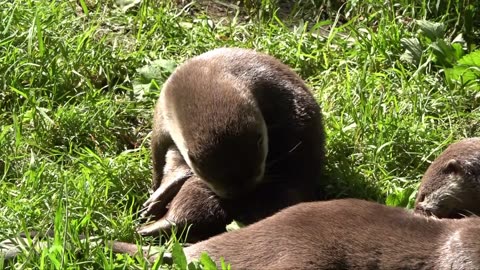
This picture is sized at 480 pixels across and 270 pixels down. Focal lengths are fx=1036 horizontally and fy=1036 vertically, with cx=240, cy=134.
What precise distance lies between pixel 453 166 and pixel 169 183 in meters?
1.19

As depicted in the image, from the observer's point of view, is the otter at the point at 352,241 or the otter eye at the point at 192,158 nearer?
the otter at the point at 352,241

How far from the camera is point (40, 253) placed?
3.75 metres

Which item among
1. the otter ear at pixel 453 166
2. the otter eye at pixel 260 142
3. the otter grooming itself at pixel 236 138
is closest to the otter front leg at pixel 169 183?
the otter grooming itself at pixel 236 138

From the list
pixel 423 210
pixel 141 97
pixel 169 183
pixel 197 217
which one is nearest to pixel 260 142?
pixel 197 217

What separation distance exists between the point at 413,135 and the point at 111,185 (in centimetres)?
137

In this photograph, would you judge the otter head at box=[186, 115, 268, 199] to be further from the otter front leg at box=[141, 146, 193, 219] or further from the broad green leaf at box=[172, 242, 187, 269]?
the broad green leaf at box=[172, 242, 187, 269]

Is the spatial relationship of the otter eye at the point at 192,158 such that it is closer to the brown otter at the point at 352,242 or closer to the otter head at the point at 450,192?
the brown otter at the point at 352,242

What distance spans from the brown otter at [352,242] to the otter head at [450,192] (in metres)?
0.43

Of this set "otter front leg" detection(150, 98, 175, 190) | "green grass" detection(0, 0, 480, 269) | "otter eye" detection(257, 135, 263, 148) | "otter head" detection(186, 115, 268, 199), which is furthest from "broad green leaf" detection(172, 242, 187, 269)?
"otter front leg" detection(150, 98, 175, 190)

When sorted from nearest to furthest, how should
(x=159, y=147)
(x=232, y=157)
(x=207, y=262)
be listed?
(x=207, y=262) < (x=232, y=157) < (x=159, y=147)

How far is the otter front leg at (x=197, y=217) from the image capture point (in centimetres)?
418

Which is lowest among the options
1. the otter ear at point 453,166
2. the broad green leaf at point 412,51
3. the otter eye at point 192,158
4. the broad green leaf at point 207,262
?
the broad green leaf at point 207,262

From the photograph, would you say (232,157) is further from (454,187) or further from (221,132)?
(454,187)

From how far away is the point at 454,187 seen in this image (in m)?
4.16
